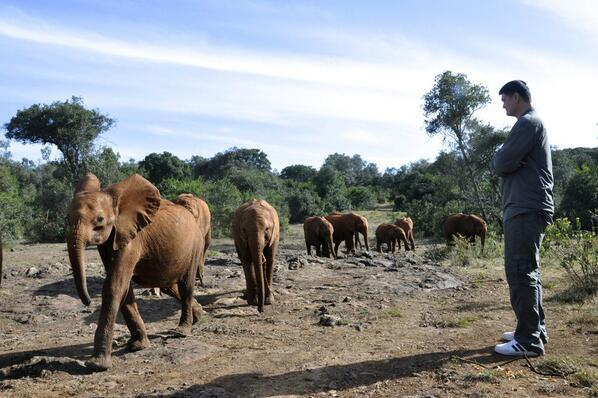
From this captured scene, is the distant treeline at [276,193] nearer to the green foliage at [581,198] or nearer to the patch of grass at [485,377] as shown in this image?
the green foliage at [581,198]

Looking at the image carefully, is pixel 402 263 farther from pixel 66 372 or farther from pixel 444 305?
pixel 66 372

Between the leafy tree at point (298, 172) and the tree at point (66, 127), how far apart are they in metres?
37.0

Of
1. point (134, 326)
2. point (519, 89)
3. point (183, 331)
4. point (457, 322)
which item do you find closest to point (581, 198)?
point (457, 322)

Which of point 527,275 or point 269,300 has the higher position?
point 527,275

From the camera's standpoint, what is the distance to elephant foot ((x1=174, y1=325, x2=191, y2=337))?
22.2 ft

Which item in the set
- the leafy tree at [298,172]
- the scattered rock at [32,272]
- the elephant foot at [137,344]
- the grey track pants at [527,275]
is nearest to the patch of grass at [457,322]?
the grey track pants at [527,275]

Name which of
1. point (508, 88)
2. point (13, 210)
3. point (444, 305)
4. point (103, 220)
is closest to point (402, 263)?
point (444, 305)

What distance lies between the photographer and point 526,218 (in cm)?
536

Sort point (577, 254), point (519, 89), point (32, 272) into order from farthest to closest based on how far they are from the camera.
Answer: point (32, 272) → point (577, 254) → point (519, 89)

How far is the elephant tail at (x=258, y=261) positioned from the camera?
27.7 feet

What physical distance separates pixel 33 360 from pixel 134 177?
2.05 m

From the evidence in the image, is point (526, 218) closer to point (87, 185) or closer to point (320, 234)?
Answer: point (87, 185)

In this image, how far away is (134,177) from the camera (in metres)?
6.02

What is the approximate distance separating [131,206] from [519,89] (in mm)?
4089
